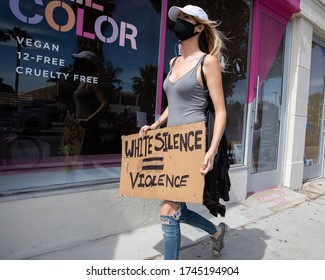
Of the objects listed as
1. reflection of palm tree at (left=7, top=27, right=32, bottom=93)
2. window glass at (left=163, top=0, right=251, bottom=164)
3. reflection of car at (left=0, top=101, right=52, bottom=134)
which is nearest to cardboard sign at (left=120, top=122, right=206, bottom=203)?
reflection of car at (left=0, top=101, right=52, bottom=134)

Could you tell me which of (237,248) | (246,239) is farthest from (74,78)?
(246,239)

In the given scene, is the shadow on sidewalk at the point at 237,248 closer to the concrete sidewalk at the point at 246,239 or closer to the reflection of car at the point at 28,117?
the concrete sidewalk at the point at 246,239

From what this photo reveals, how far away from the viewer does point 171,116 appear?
234 centimetres

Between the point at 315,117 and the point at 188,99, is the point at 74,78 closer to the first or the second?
the point at 188,99

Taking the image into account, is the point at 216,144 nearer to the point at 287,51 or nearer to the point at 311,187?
the point at 287,51

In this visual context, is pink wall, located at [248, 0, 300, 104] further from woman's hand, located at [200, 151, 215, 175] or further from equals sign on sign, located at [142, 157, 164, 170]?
woman's hand, located at [200, 151, 215, 175]

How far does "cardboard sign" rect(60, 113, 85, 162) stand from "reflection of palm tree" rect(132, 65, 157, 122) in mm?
832

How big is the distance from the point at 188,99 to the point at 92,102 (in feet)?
5.18

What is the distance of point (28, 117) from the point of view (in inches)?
119

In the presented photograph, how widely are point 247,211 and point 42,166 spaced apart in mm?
2737

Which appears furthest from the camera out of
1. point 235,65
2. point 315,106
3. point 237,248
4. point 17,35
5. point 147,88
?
point 315,106

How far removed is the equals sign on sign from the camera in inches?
90.0

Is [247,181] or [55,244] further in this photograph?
[247,181]
